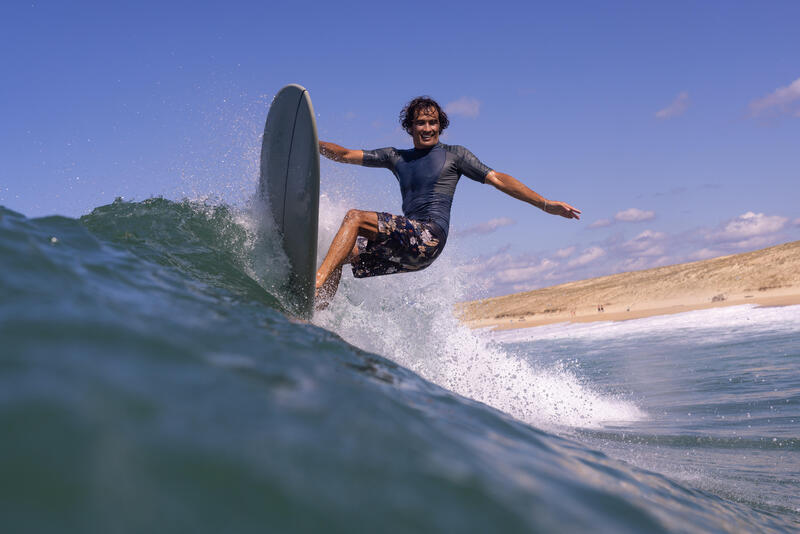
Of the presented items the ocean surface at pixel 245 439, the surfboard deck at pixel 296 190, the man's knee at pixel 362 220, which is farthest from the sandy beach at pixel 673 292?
the ocean surface at pixel 245 439

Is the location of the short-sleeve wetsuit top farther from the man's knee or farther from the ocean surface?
the ocean surface

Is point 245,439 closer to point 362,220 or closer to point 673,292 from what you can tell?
point 362,220

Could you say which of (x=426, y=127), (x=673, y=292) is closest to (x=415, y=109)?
(x=426, y=127)

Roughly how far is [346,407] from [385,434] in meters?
0.15

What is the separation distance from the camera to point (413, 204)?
5055 mm

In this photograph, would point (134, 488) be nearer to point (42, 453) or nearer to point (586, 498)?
point (42, 453)

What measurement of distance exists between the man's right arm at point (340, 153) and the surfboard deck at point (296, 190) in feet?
2.72

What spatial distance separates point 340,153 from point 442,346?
102 inches

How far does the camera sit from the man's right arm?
17.4 ft

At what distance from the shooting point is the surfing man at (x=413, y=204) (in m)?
4.36

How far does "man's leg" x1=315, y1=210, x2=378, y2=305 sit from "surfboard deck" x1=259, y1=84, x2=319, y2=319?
138 mm

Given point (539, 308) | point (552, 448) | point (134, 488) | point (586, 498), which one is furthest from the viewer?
point (539, 308)

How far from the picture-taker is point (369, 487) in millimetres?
1142

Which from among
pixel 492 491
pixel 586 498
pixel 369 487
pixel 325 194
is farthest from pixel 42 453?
pixel 325 194
